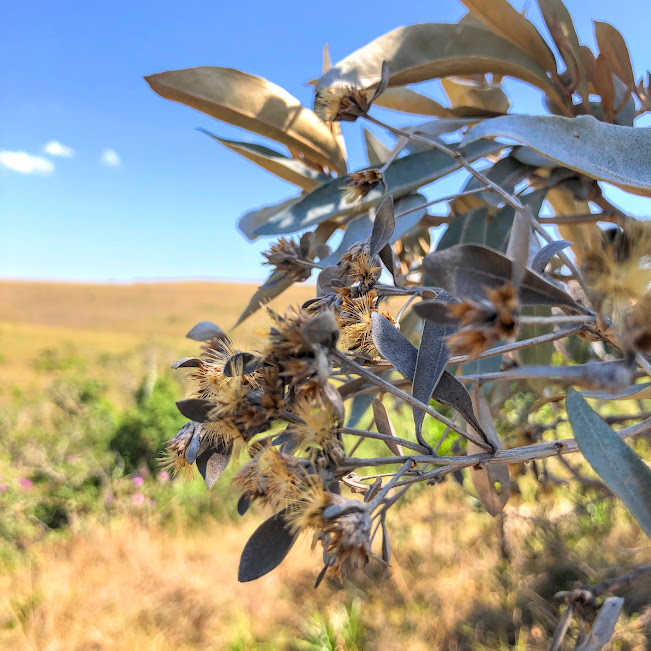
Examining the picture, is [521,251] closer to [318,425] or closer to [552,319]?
[552,319]

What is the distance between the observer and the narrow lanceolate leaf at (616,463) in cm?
34

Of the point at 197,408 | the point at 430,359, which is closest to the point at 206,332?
the point at 197,408

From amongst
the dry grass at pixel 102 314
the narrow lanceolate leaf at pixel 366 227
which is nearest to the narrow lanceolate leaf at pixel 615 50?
the narrow lanceolate leaf at pixel 366 227

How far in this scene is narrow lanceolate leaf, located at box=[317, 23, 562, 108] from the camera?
0.70 metres

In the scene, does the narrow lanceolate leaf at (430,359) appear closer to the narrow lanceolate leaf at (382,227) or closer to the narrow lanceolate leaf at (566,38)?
the narrow lanceolate leaf at (382,227)

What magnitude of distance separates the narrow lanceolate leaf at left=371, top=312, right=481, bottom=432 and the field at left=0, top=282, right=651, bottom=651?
762 mm

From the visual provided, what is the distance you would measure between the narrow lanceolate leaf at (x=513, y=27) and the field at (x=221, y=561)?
0.70 m

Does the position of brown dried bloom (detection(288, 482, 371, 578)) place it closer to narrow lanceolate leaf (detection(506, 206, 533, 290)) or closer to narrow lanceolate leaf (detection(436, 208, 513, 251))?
narrow lanceolate leaf (detection(506, 206, 533, 290))

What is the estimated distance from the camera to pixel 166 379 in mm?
4227

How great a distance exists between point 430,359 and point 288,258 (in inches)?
8.9

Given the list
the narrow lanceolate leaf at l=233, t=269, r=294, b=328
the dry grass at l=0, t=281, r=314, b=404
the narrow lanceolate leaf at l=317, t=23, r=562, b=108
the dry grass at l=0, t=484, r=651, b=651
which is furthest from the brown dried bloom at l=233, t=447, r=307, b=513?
the dry grass at l=0, t=281, r=314, b=404

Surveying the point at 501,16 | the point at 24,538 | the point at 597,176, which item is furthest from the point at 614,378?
the point at 24,538

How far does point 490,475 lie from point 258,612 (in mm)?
1963

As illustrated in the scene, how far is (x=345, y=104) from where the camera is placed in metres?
0.52
